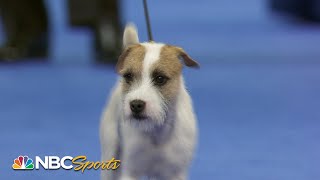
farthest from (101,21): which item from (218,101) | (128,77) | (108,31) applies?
(128,77)

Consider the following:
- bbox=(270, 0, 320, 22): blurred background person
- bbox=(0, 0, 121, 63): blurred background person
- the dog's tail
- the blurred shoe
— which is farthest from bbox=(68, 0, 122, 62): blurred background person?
the dog's tail

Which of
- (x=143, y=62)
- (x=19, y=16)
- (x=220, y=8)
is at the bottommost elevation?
(x=220, y=8)

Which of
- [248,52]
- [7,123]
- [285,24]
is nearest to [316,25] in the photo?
[285,24]

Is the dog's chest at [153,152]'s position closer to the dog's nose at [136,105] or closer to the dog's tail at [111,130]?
the dog's tail at [111,130]

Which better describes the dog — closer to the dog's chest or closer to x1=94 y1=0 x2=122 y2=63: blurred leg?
the dog's chest

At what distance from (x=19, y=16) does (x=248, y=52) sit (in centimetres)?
207

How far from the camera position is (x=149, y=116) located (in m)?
1.57

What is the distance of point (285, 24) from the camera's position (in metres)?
8.22

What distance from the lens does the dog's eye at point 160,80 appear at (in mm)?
1609

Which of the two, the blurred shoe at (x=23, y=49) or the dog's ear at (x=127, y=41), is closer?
the dog's ear at (x=127, y=41)

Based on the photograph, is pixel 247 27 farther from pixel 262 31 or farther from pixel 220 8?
pixel 220 8

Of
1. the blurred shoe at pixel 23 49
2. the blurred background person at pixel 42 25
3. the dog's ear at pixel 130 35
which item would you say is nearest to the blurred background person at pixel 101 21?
the blurred background person at pixel 42 25

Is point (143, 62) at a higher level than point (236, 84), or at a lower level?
higher

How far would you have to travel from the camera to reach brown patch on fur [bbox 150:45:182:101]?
158 cm
